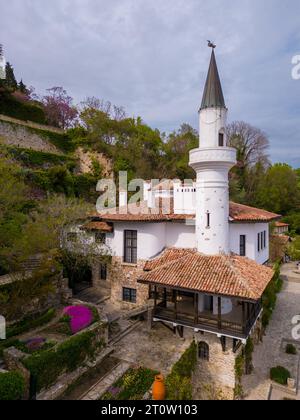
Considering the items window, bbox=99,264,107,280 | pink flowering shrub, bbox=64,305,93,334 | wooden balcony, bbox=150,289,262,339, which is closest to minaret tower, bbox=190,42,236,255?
wooden balcony, bbox=150,289,262,339

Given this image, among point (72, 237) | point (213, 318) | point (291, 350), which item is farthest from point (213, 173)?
point (291, 350)

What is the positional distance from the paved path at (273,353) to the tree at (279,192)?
2752cm

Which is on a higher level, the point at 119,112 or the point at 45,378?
the point at 119,112

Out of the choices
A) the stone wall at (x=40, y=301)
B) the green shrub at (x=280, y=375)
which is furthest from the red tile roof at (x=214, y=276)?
the stone wall at (x=40, y=301)

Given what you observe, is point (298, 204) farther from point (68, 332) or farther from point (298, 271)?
point (68, 332)

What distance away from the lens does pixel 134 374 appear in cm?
1132

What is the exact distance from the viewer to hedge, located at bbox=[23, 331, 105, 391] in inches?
384

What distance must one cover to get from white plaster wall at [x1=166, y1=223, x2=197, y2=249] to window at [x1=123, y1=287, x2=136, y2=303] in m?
3.97

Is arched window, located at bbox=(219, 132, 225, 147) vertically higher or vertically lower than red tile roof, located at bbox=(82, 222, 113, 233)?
higher

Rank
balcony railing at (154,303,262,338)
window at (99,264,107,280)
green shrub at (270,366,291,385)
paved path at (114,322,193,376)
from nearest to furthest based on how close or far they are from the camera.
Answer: balcony railing at (154,303,262,338) → paved path at (114,322,193,376) → green shrub at (270,366,291,385) → window at (99,264,107,280)

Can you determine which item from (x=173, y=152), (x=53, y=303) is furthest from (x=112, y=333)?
(x=173, y=152)

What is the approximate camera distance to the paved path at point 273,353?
43.9 feet

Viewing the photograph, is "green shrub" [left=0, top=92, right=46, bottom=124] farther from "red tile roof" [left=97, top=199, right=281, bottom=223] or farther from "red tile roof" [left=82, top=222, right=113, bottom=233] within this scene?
"red tile roof" [left=97, top=199, right=281, bottom=223]
